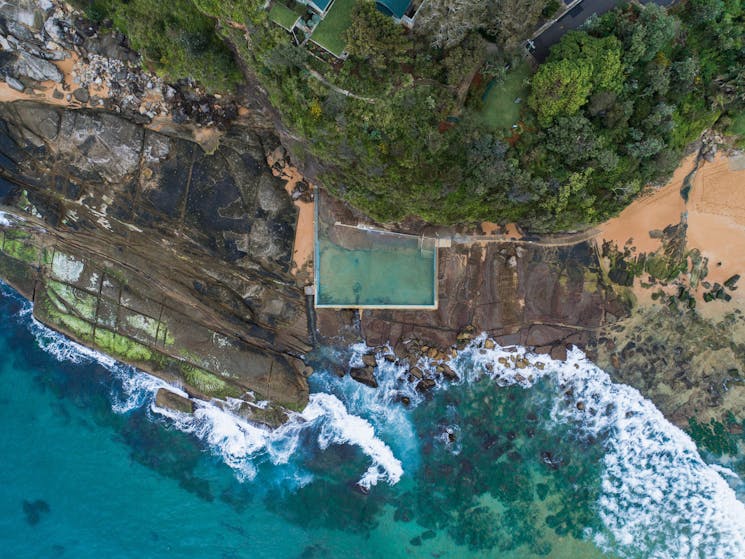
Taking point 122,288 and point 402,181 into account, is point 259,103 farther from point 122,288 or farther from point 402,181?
point 122,288

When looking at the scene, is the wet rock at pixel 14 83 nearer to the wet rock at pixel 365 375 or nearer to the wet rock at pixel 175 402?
the wet rock at pixel 175 402

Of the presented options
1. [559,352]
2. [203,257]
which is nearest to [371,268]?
[203,257]

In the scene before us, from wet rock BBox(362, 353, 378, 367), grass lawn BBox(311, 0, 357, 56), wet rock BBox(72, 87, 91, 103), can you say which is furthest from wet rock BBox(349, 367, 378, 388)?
wet rock BBox(72, 87, 91, 103)

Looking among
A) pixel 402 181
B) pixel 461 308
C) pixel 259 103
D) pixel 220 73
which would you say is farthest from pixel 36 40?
pixel 461 308

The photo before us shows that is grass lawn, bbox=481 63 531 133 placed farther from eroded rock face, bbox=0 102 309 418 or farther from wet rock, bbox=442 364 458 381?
wet rock, bbox=442 364 458 381

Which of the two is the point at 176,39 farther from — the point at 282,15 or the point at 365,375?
the point at 365,375
